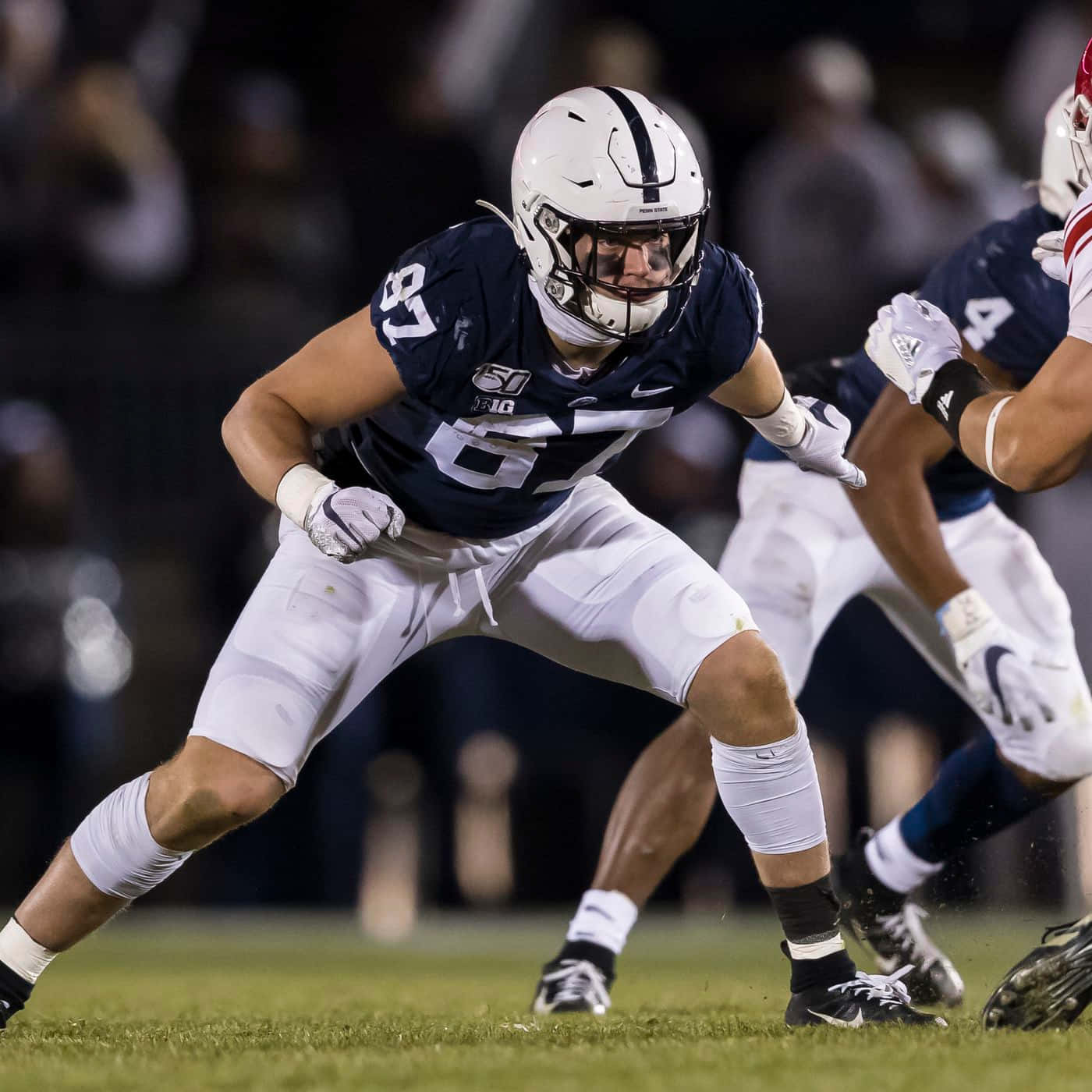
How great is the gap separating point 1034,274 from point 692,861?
3907 mm

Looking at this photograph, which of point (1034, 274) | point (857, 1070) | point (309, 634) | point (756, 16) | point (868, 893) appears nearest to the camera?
point (857, 1070)

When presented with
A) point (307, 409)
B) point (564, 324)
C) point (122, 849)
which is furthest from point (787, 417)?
point (122, 849)

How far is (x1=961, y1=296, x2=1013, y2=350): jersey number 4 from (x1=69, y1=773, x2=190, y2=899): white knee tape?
2038 millimetres

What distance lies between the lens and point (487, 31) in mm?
9305

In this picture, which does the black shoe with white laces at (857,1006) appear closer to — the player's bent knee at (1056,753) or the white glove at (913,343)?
the player's bent knee at (1056,753)

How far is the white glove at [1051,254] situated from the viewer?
385cm

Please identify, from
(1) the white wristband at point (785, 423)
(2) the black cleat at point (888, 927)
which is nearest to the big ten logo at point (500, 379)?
(1) the white wristband at point (785, 423)

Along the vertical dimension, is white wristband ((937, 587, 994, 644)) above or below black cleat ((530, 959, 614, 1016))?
above

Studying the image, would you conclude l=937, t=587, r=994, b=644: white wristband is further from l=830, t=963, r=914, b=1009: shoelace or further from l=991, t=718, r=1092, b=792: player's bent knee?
l=830, t=963, r=914, b=1009: shoelace

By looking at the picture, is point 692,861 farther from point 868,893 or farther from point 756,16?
point 756,16

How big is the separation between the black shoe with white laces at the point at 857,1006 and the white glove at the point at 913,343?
1.15 metres

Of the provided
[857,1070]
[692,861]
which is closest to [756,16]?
[692,861]

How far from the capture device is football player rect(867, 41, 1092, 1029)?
325 centimetres

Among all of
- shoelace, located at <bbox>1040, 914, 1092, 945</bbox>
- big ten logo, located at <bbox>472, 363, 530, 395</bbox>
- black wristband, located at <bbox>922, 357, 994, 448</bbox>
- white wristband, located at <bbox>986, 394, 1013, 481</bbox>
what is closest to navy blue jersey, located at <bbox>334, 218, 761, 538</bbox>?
big ten logo, located at <bbox>472, 363, 530, 395</bbox>
